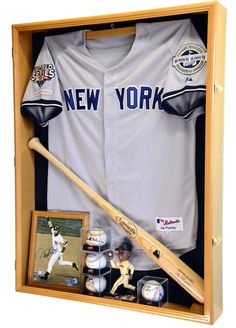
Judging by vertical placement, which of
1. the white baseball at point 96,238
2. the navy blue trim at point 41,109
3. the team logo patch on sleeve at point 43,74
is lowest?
the white baseball at point 96,238

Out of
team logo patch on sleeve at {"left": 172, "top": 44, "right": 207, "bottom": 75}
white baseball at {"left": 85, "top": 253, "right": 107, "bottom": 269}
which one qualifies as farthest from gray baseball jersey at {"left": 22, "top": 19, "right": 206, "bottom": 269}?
white baseball at {"left": 85, "top": 253, "right": 107, "bottom": 269}

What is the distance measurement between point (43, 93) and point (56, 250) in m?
0.85

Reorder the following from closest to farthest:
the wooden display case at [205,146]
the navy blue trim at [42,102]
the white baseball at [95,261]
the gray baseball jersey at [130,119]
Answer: the wooden display case at [205,146], the gray baseball jersey at [130,119], the white baseball at [95,261], the navy blue trim at [42,102]

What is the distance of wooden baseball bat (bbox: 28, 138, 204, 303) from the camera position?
228 cm

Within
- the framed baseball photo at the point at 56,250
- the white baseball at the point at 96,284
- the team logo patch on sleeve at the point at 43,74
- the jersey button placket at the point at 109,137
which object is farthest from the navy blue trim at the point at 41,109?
the white baseball at the point at 96,284

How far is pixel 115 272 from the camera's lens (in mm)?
2609

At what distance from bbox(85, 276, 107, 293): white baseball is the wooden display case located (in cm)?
6

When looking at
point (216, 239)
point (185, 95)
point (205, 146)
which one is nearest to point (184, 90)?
point (185, 95)

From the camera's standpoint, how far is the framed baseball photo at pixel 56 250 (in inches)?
103

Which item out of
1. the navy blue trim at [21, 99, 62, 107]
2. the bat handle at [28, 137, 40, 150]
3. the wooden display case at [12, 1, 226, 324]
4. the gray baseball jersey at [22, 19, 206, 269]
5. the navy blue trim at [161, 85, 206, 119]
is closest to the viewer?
the wooden display case at [12, 1, 226, 324]

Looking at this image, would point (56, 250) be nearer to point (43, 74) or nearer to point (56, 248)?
point (56, 248)

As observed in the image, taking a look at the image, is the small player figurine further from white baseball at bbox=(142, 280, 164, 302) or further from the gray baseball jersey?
white baseball at bbox=(142, 280, 164, 302)

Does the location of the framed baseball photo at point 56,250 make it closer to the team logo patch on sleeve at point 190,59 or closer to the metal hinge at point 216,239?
the metal hinge at point 216,239

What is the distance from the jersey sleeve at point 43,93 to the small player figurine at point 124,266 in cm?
80
